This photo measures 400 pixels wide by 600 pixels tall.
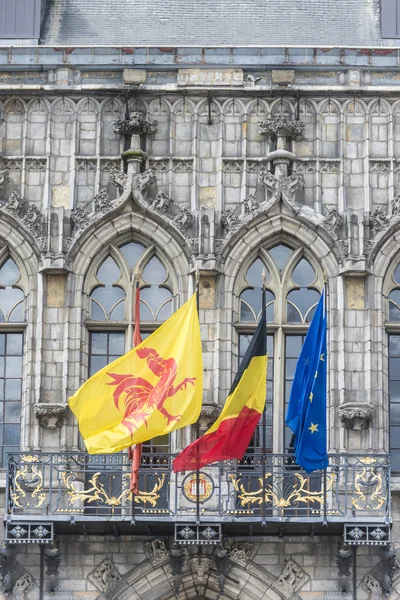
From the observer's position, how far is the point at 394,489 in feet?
111

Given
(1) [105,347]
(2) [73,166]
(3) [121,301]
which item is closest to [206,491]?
(1) [105,347]

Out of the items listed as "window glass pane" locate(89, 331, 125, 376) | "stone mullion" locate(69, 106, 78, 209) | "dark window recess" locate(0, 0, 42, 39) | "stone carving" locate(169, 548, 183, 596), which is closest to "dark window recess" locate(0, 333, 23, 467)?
"window glass pane" locate(89, 331, 125, 376)

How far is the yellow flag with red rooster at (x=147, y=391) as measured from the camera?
108 ft

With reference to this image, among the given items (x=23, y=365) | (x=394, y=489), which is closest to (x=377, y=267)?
(x=394, y=489)

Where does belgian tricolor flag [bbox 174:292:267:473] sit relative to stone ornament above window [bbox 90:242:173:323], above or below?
below

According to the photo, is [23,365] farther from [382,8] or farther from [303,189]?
[382,8]

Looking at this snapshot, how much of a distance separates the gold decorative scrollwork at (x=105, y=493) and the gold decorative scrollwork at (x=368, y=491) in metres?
3.15

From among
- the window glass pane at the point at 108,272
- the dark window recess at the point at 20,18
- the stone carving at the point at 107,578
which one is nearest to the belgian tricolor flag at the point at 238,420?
the stone carving at the point at 107,578

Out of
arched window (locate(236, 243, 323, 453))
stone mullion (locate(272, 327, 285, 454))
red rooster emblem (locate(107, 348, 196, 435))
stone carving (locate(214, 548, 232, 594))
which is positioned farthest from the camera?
arched window (locate(236, 243, 323, 453))

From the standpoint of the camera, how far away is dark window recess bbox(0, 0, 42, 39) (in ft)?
122

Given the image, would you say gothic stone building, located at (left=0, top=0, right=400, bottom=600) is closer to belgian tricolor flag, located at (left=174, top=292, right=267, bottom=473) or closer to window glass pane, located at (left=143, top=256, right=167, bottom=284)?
window glass pane, located at (left=143, top=256, right=167, bottom=284)

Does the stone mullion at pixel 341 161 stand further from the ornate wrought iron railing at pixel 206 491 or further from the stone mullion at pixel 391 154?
the ornate wrought iron railing at pixel 206 491

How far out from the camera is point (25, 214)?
3553cm

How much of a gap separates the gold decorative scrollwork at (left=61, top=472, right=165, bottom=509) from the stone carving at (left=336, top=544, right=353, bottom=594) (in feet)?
10.1
